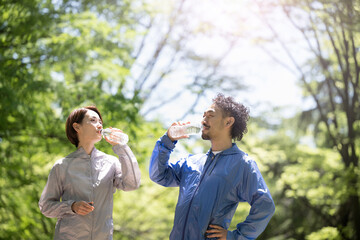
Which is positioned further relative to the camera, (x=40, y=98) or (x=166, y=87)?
(x=166, y=87)

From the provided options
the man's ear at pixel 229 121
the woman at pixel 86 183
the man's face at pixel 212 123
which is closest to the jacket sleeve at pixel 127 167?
the woman at pixel 86 183

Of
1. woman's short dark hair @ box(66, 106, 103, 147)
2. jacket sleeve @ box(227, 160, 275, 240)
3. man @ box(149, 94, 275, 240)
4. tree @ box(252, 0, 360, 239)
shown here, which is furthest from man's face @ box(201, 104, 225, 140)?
tree @ box(252, 0, 360, 239)

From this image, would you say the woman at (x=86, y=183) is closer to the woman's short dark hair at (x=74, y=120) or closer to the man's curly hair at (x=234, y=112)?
the woman's short dark hair at (x=74, y=120)

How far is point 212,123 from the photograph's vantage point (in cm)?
218

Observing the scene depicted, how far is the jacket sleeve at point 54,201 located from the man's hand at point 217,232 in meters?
0.66

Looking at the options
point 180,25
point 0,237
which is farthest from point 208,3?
point 0,237

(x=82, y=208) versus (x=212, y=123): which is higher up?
(x=212, y=123)

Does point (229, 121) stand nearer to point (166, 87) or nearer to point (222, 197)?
point (222, 197)

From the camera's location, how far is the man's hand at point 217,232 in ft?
6.30

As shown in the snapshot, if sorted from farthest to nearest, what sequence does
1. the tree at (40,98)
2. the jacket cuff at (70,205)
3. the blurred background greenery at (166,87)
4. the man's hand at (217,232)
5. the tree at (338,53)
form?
the tree at (338,53) < the blurred background greenery at (166,87) < the tree at (40,98) < the jacket cuff at (70,205) < the man's hand at (217,232)

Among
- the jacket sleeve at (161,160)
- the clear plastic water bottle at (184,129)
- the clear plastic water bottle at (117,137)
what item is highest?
the clear plastic water bottle at (184,129)

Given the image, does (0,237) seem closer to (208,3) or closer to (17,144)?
(17,144)

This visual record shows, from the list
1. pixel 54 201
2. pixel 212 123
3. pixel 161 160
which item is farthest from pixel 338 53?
pixel 54 201

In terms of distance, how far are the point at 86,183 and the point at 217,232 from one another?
2.31 ft
